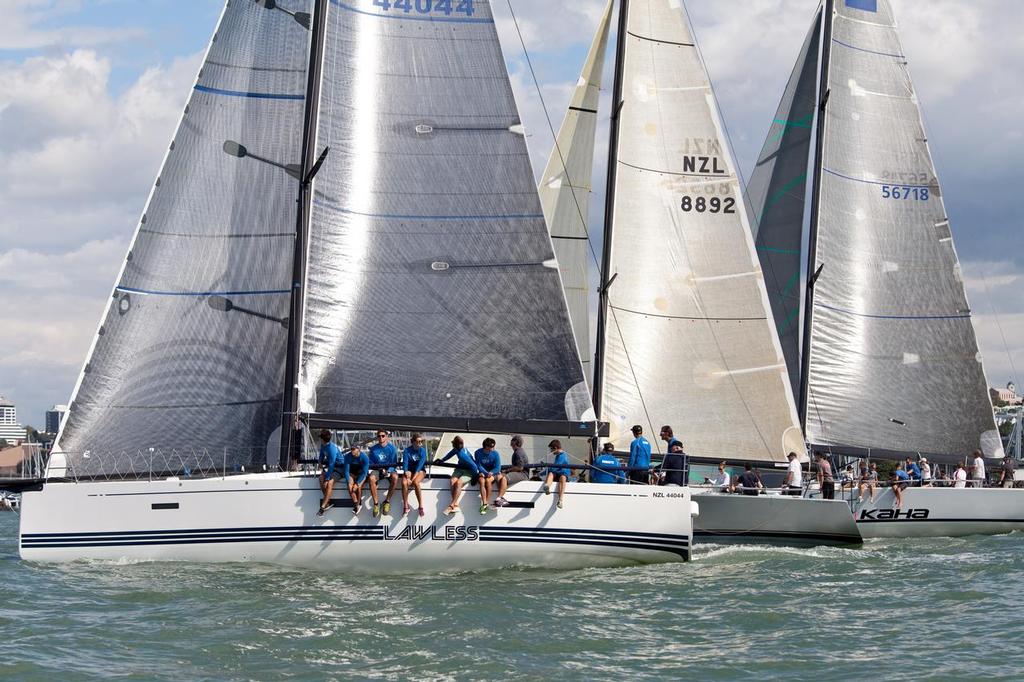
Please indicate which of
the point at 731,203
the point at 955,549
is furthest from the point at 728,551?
the point at 731,203

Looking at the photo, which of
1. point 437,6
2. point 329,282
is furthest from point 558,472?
point 437,6

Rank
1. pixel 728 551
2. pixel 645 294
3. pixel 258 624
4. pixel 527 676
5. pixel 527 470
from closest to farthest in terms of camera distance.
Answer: pixel 527 676, pixel 258 624, pixel 527 470, pixel 728 551, pixel 645 294

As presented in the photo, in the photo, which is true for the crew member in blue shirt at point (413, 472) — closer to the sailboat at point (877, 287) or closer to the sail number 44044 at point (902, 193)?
the sailboat at point (877, 287)

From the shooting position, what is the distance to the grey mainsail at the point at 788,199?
33.0 m

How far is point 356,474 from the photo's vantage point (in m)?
18.6

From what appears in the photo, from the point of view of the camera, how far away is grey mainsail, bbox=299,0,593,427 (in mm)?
20094

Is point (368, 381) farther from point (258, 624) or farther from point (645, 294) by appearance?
point (645, 294)

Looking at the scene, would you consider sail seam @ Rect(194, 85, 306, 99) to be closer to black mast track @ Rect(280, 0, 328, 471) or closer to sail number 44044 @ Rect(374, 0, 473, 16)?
black mast track @ Rect(280, 0, 328, 471)

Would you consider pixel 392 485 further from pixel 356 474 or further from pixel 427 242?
pixel 427 242

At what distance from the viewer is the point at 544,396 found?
20.3 m

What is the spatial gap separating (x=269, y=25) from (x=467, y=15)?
3.15 meters

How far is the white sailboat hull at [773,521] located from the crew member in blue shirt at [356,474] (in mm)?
8160

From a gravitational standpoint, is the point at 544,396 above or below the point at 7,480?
above

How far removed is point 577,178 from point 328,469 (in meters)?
12.3
